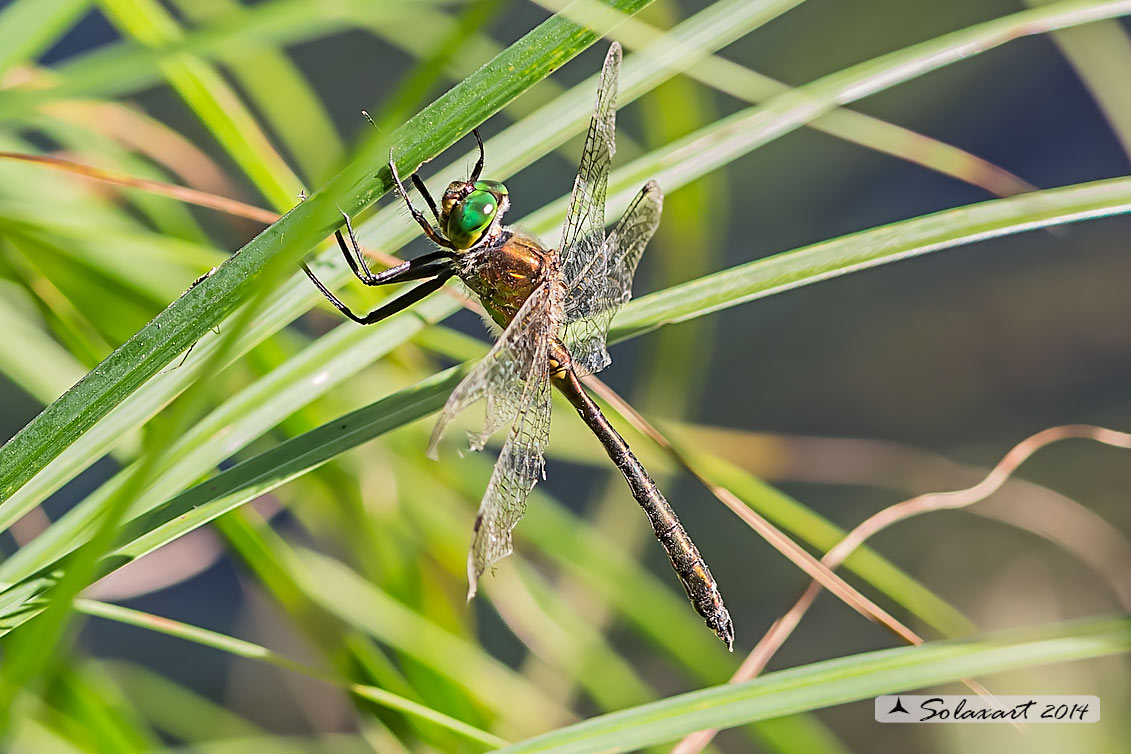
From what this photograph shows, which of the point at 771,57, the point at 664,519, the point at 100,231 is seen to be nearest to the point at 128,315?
the point at 100,231

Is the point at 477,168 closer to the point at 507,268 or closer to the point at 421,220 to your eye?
the point at 421,220

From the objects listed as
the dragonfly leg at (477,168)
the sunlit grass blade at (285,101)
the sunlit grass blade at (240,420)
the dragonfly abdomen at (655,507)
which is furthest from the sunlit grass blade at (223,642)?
the sunlit grass blade at (285,101)

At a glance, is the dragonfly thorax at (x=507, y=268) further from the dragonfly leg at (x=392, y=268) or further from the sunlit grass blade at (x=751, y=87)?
the sunlit grass blade at (x=751, y=87)

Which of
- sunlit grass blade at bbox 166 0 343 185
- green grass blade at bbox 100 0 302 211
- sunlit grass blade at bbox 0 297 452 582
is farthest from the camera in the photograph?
sunlit grass blade at bbox 166 0 343 185

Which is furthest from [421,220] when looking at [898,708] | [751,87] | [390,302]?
[898,708]

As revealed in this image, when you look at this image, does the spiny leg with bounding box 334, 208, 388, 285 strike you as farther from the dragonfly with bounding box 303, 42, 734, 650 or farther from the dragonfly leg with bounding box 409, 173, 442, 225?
the dragonfly leg with bounding box 409, 173, 442, 225

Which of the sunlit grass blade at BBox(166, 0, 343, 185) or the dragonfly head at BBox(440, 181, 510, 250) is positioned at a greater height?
the sunlit grass blade at BBox(166, 0, 343, 185)

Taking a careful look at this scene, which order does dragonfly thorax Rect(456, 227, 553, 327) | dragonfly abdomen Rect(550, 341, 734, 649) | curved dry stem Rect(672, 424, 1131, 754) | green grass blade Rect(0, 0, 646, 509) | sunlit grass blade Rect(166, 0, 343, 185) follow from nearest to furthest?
Result: 1. green grass blade Rect(0, 0, 646, 509)
2. curved dry stem Rect(672, 424, 1131, 754)
3. dragonfly thorax Rect(456, 227, 553, 327)
4. dragonfly abdomen Rect(550, 341, 734, 649)
5. sunlit grass blade Rect(166, 0, 343, 185)

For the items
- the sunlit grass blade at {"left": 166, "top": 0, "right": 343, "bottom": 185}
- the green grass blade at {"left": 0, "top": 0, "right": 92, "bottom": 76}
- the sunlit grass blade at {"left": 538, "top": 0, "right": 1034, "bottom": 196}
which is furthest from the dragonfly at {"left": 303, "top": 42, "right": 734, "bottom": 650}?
the sunlit grass blade at {"left": 166, "top": 0, "right": 343, "bottom": 185}
